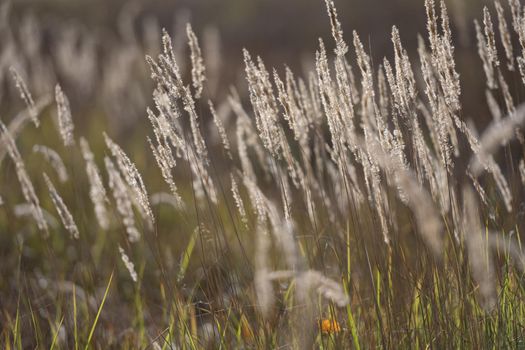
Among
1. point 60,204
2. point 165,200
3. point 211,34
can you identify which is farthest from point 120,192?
point 211,34

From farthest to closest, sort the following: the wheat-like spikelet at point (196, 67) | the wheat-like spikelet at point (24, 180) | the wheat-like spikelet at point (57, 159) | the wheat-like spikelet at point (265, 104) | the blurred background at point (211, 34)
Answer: the blurred background at point (211, 34)
the wheat-like spikelet at point (57, 159)
the wheat-like spikelet at point (24, 180)
the wheat-like spikelet at point (196, 67)
the wheat-like spikelet at point (265, 104)

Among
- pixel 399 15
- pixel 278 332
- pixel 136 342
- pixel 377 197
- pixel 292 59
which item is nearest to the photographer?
pixel 377 197

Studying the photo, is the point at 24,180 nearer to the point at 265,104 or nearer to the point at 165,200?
the point at 265,104

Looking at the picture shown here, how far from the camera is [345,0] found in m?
13.1

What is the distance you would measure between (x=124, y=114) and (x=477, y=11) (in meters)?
8.16

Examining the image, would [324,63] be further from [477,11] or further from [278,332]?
[477,11]

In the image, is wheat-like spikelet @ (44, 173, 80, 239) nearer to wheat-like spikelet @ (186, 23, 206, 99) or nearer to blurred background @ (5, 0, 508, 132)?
wheat-like spikelet @ (186, 23, 206, 99)

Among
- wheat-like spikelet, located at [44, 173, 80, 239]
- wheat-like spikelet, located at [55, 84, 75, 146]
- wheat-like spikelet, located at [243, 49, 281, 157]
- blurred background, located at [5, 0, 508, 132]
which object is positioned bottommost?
wheat-like spikelet, located at [44, 173, 80, 239]

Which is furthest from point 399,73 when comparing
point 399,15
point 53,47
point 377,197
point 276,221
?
point 399,15

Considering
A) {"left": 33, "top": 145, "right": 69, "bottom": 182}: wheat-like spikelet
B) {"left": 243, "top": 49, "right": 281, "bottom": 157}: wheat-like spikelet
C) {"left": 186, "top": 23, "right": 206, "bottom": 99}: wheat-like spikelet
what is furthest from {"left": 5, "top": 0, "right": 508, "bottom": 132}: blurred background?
{"left": 243, "top": 49, "right": 281, "bottom": 157}: wheat-like spikelet

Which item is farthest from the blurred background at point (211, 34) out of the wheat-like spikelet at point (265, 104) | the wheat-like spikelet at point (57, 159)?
the wheat-like spikelet at point (265, 104)

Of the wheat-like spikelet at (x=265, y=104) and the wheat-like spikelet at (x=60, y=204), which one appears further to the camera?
the wheat-like spikelet at (x=60, y=204)

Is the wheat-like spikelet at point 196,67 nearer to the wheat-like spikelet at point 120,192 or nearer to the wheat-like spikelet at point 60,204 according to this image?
the wheat-like spikelet at point 120,192

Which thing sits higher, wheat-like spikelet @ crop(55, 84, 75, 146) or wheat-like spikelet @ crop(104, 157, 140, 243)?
wheat-like spikelet @ crop(55, 84, 75, 146)
